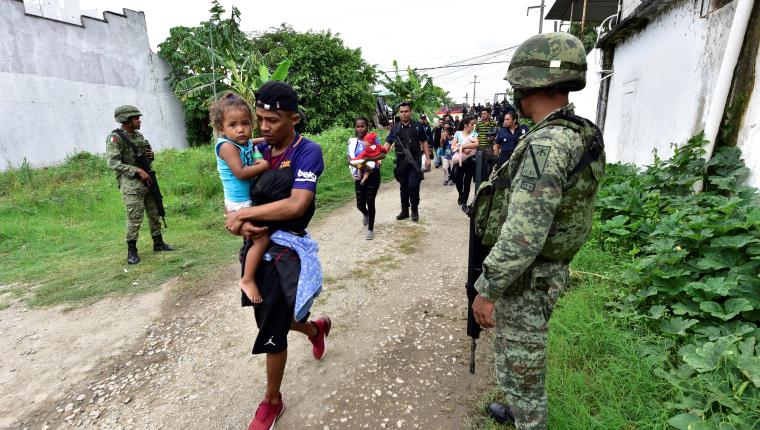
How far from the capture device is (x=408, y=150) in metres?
6.09

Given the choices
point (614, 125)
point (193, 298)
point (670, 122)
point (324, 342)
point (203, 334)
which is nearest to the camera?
point (324, 342)

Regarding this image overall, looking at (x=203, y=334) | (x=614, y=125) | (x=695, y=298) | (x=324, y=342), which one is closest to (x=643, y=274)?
(x=695, y=298)

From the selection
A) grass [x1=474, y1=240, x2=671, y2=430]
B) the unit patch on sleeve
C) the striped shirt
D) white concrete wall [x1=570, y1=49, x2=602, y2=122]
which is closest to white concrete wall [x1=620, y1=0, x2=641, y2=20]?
white concrete wall [x1=570, y1=49, x2=602, y2=122]

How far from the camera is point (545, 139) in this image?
147 cm

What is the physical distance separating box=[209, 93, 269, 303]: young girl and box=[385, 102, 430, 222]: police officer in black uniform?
395 cm

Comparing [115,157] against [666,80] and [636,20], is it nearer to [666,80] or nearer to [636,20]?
[666,80]

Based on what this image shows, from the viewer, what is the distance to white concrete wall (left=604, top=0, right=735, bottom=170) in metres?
3.83

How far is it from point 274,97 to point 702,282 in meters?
2.85

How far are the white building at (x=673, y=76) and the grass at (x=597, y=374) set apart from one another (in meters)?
1.66

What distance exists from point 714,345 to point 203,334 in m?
3.52

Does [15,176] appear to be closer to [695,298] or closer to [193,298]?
[193,298]

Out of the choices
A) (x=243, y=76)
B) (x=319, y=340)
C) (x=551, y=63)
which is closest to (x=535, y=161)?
(x=551, y=63)

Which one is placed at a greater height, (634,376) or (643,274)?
(643,274)

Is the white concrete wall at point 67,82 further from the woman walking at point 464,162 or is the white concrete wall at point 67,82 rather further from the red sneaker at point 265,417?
the red sneaker at point 265,417
